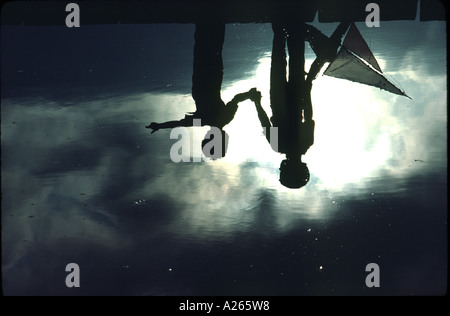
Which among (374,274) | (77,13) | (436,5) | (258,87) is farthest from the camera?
(436,5)

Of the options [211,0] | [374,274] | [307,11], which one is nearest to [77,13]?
[211,0]

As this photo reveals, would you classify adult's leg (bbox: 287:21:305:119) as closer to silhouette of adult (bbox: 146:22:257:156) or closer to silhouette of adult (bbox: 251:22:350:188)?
silhouette of adult (bbox: 251:22:350:188)

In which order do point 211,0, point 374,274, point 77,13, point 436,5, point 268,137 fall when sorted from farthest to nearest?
point 436,5 < point 268,137 < point 211,0 < point 77,13 < point 374,274

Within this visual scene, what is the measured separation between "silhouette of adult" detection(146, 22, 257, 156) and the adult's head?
0.36 m

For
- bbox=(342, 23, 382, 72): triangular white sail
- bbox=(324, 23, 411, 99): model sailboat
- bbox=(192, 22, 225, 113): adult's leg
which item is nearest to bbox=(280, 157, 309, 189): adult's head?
bbox=(192, 22, 225, 113): adult's leg

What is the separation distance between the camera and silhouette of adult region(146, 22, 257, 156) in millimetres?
2107

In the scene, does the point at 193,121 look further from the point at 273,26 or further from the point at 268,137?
the point at 273,26

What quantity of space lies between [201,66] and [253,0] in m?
0.57

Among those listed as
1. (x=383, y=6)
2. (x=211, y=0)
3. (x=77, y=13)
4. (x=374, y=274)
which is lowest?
(x=374, y=274)

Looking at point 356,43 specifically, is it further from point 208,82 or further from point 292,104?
point 208,82

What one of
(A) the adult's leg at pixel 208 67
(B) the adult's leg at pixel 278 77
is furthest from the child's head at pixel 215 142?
(B) the adult's leg at pixel 278 77

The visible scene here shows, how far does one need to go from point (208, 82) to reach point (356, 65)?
38.2 inches

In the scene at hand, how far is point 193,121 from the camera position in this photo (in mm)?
2131

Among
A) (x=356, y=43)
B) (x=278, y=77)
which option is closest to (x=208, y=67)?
(x=278, y=77)
